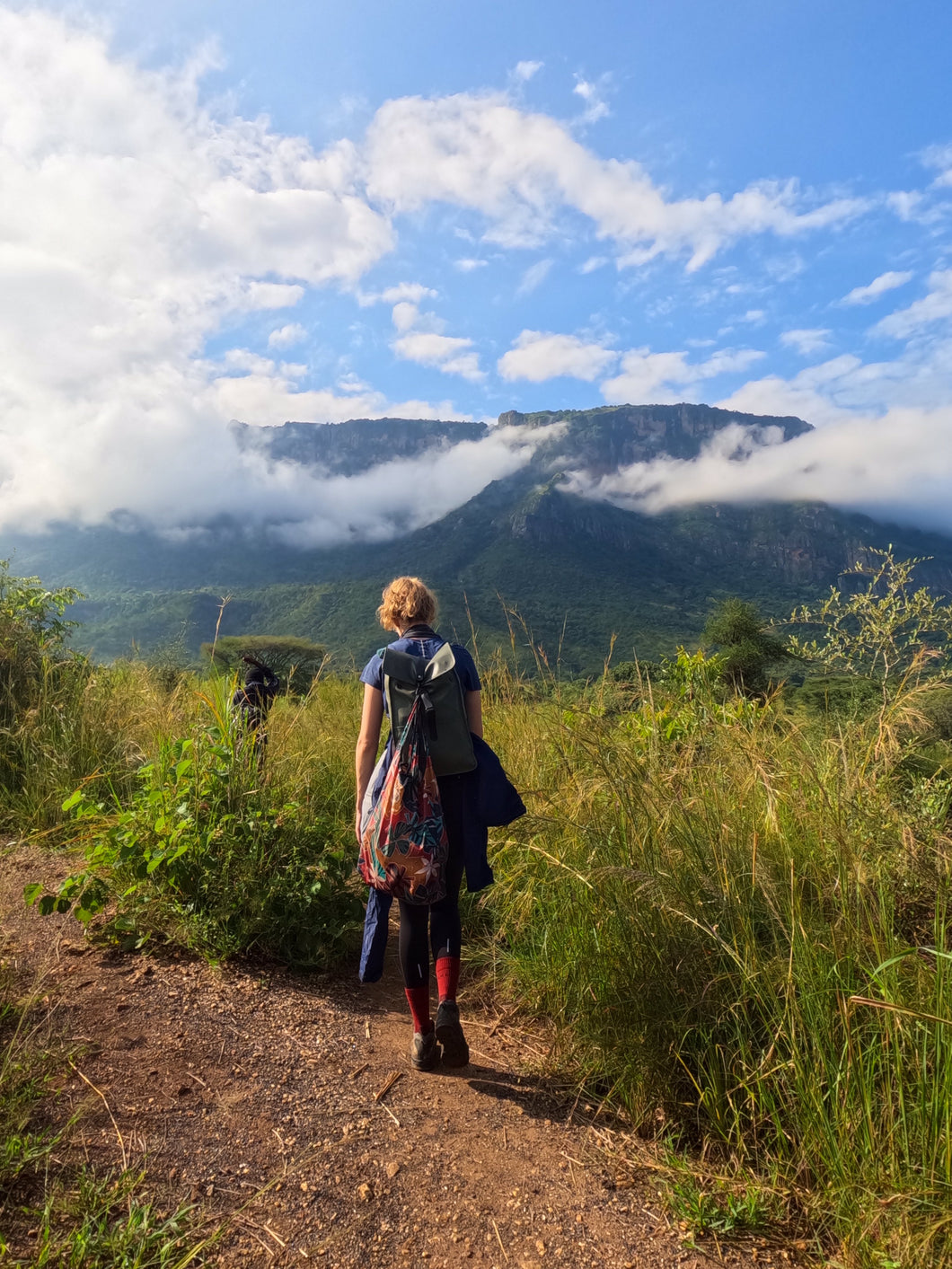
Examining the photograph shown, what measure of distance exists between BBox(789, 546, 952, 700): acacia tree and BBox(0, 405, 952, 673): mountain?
1945 inches

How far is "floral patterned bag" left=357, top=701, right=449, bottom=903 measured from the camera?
9.46 ft

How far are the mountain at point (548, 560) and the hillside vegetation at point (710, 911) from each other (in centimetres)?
5198

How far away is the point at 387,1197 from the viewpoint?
2.07 m

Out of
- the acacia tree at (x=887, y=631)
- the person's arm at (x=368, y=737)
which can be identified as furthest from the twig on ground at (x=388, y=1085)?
the acacia tree at (x=887, y=631)

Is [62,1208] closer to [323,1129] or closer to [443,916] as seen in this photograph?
[323,1129]

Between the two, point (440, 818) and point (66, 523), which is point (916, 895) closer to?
point (440, 818)

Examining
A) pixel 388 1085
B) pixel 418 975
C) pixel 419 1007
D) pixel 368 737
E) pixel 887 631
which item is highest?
pixel 887 631

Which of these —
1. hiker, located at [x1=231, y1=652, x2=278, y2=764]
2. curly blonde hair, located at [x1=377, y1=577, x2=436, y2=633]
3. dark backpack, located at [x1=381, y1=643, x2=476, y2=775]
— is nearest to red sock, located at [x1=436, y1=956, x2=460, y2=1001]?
dark backpack, located at [x1=381, y1=643, x2=476, y2=775]

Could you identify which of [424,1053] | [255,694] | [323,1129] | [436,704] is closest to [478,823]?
[436,704]

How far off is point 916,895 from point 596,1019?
4.34ft

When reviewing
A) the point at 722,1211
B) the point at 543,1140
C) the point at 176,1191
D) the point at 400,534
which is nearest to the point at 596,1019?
the point at 543,1140

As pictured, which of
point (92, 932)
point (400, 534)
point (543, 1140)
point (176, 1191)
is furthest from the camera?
point (400, 534)

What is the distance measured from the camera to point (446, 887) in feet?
10.2

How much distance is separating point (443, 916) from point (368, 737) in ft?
2.89
